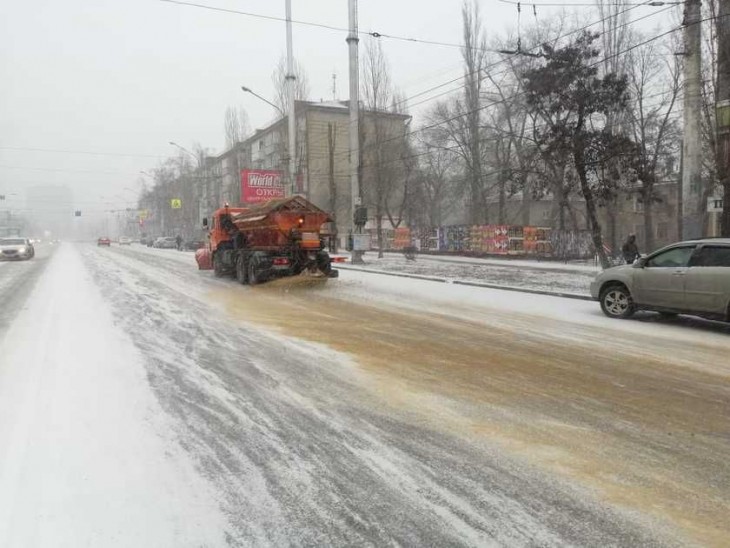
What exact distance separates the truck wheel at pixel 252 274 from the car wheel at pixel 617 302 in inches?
380

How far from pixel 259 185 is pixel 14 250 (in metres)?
15.6

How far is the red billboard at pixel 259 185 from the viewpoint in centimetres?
4072

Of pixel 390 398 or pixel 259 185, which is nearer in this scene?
pixel 390 398

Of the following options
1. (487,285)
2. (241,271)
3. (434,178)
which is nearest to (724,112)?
(487,285)

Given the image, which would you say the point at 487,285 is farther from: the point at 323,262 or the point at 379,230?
the point at 379,230

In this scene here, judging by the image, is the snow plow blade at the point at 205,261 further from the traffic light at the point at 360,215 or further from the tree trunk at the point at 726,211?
the tree trunk at the point at 726,211

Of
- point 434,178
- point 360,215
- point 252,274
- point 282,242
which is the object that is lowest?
point 252,274

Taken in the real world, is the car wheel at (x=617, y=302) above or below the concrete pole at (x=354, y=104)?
below

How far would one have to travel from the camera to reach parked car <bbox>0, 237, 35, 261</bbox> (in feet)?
108

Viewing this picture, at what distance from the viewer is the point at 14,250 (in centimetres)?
3319

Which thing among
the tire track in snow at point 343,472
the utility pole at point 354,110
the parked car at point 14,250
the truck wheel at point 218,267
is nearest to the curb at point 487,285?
the utility pole at point 354,110

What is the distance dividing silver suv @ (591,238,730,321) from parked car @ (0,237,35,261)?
32.7 meters

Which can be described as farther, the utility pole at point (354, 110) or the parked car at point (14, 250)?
the parked car at point (14, 250)

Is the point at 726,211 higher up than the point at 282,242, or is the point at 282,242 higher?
the point at 726,211
